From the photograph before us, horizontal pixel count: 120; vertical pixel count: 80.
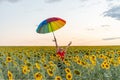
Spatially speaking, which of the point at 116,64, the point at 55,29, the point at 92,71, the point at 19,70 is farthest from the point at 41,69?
the point at 55,29

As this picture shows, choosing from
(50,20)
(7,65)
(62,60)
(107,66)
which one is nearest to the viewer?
(107,66)

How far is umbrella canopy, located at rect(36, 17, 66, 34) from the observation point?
1467cm

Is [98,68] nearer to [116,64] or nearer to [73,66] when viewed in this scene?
[116,64]

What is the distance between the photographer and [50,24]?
14.7 metres

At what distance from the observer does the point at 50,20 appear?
1463 cm

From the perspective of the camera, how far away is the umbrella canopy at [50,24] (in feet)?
48.1

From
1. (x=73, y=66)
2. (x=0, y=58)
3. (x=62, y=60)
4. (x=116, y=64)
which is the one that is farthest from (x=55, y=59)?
(x=116, y=64)

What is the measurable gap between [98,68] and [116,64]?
0.58 m

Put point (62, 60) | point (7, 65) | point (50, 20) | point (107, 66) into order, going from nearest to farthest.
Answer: point (107, 66) → point (7, 65) → point (62, 60) → point (50, 20)

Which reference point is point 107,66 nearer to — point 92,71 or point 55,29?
point 92,71

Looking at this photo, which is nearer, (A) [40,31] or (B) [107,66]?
(B) [107,66]

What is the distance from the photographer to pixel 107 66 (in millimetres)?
9977

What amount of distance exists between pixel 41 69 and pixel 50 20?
4866 mm

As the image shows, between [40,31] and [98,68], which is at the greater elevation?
[40,31]
